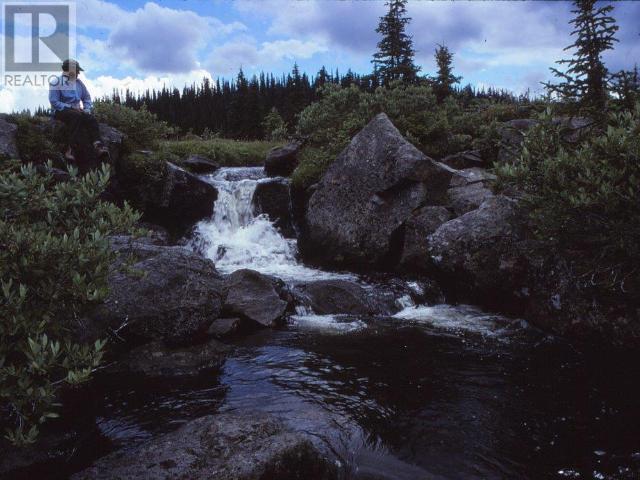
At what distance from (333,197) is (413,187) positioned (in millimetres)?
3191

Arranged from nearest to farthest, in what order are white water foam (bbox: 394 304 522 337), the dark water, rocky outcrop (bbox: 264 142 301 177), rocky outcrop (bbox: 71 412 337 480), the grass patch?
rocky outcrop (bbox: 71 412 337 480)
the dark water
white water foam (bbox: 394 304 522 337)
rocky outcrop (bbox: 264 142 301 177)
the grass patch

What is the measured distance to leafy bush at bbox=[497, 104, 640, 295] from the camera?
7.34m

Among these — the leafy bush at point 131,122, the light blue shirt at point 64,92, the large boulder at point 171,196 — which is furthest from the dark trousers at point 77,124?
the leafy bush at point 131,122

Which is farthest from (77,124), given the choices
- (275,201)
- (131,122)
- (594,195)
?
(594,195)

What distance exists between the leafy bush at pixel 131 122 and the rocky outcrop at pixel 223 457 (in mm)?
16742

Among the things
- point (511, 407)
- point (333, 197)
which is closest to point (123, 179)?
point (333, 197)

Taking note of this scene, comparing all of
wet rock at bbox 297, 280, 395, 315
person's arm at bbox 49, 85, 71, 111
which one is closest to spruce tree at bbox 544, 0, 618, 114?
wet rock at bbox 297, 280, 395, 315

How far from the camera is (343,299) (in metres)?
12.5

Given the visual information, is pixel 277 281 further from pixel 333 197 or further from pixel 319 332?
pixel 333 197

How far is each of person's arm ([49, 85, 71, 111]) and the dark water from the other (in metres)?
10.5

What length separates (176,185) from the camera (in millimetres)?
18875

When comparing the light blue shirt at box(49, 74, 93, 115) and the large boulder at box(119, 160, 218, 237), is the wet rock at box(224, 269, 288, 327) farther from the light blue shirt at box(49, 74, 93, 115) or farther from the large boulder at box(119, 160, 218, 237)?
the light blue shirt at box(49, 74, 93, 115)

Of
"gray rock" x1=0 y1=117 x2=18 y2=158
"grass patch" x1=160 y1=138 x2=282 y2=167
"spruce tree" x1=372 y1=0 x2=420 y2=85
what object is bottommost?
"gray rock" x1=0 y1=117 x2=18 y2=158

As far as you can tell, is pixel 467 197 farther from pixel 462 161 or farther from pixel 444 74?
pixel 444 74
